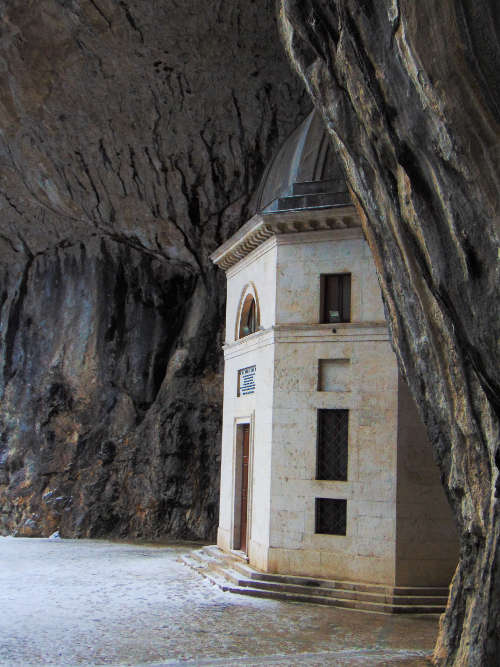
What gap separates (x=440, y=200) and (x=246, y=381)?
8.01 m

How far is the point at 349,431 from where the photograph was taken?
38.6 ft

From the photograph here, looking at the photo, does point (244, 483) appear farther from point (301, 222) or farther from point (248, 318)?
point (301, 222)

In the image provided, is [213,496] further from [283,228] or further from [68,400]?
[283,228]

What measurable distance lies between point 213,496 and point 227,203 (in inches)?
302

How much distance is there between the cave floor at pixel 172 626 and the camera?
802cm

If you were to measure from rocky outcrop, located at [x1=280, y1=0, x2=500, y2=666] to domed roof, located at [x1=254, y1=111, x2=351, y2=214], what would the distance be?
3.43 m

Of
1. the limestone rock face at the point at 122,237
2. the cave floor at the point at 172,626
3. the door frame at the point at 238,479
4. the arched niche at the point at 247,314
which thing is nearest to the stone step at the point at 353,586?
the cave floor at the point at 172,626

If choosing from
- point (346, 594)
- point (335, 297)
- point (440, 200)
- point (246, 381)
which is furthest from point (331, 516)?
point (440, 200)

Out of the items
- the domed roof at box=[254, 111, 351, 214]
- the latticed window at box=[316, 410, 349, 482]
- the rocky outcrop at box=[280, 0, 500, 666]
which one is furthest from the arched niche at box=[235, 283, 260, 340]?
the rocky outcrop at box=[280, 0, 500, 666]

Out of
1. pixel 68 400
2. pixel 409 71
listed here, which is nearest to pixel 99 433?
pixel 68 400

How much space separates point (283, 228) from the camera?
1245 centimetres

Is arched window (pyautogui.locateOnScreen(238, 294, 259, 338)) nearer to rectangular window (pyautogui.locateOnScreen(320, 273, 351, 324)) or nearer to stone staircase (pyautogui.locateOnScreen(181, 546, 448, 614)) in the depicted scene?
rectangular window (pyautogui.locateOnScreen(320, 273, 351, 324))

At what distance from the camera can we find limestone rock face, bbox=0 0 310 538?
624 inches

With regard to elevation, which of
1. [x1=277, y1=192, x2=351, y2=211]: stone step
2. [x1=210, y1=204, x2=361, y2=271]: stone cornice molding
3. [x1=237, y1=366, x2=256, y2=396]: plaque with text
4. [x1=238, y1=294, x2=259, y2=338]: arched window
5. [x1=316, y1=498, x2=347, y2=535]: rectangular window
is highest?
[x1=277, y1=192, x2=351, y2=211]: stone step
